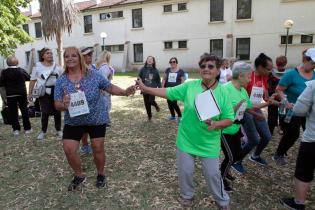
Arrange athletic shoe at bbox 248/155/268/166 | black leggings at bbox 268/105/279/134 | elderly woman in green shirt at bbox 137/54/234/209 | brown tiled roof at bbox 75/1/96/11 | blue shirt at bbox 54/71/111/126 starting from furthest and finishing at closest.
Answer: brown tiled roof at bbox 75/1/96/11 < black leggings at bbox 268/105/279/134 < athletic shoe at bbox 248/155/268/166 < blue shirt at bbox 54/71/111/126 < elderly woman in green shirt at bbox 137/54/234/209

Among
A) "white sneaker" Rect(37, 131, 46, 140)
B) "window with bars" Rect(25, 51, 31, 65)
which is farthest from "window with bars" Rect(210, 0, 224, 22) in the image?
"window with bars" Rect(25, 51, 31, 65)

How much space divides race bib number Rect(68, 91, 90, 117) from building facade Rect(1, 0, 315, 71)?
20362 mm

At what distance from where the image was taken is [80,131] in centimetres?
403

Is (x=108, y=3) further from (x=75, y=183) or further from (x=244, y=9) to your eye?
(x=75, y=183)

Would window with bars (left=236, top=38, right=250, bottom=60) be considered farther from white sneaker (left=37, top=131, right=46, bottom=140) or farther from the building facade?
white sneaker (left=37, top=131, right=46, bottom=140)

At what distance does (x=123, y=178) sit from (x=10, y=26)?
39.9 ft

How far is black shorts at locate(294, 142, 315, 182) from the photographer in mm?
3363

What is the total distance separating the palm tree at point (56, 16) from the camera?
1791 cm

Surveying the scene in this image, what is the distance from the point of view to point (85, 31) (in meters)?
32.7

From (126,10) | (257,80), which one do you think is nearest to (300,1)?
(126,10)

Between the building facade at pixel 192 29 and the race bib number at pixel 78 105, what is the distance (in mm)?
20362

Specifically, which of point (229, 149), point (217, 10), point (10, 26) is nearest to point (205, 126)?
point (229, 149)

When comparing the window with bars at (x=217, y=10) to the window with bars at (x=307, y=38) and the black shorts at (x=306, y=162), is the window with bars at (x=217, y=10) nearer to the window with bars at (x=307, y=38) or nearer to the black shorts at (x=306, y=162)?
the window with bars at (x=307, y=38)

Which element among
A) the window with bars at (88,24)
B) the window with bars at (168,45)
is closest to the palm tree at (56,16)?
the window with bars at (168,45)
